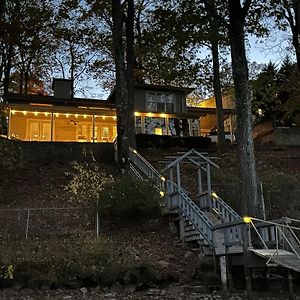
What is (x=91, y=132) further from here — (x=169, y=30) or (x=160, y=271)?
(x=160, y=271)

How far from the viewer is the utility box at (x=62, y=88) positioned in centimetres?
3032

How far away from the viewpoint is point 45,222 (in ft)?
48.2

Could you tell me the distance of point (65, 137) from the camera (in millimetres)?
30219

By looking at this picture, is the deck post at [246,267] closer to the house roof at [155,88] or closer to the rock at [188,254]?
the rock at [188,254]

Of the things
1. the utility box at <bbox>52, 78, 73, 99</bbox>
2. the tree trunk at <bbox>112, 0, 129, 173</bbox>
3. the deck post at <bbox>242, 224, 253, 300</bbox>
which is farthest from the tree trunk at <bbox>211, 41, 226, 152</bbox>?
the deck post at <bbox>242, 224, 253, 300</bbox>

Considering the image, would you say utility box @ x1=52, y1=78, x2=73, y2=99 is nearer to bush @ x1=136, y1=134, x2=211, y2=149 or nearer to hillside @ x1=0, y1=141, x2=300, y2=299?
bush @ x1=136, y1=134, x2=211, y2=149

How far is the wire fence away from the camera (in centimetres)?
1385

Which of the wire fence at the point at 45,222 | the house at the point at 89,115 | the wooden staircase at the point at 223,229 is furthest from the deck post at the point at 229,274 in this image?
the house at the point at 89,115

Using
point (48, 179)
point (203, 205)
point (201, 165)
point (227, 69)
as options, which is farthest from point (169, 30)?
point (227, 69)

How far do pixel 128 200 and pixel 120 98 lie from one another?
7310mm

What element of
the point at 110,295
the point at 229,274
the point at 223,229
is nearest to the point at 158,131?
the point at 223,229

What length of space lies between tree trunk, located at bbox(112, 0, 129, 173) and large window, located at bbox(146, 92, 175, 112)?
11.0m

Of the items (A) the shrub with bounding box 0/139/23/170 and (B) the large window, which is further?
(B) the large window

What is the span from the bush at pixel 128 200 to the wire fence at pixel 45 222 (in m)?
0.82
